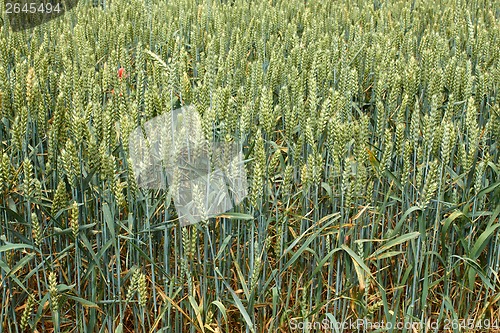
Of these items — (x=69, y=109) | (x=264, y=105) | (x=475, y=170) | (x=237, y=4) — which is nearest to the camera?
(x=264, y=105)

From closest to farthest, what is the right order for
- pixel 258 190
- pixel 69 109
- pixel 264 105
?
pixel 258 190
pixel 264 105
pixel 69 109

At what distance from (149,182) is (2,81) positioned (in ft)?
2.23

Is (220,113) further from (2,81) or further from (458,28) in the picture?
(458,28)

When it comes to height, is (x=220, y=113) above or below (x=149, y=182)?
above

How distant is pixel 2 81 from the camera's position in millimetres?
2012

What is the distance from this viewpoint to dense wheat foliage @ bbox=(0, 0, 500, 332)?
63.9 inches

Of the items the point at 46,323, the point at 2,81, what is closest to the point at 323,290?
the point at 46,323

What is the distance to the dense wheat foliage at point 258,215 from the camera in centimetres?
162

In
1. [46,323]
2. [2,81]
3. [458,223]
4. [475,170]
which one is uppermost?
[2,81]

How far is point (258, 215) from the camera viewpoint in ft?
5.73

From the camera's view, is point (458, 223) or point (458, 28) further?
point (458, 28)

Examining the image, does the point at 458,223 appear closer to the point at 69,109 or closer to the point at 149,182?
the point at 149,182

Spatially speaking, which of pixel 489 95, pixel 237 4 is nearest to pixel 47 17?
pixel 237 4

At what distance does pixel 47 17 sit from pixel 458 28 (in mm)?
2084
